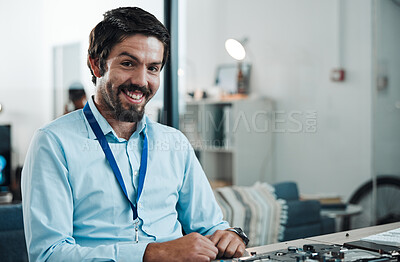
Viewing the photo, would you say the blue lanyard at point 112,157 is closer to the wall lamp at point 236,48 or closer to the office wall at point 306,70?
the office wall at point 306,70

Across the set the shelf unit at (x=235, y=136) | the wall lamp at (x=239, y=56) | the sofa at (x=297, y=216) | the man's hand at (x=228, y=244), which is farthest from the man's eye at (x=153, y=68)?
the wall lamp at (x=239, y=56)

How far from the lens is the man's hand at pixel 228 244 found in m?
1.33

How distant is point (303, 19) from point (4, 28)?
272cm

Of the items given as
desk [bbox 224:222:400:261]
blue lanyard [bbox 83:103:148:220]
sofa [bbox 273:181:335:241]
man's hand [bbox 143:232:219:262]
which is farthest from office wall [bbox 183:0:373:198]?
man's hand [bbox 143:232:219:262]

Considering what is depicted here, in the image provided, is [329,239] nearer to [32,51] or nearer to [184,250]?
[184,250]

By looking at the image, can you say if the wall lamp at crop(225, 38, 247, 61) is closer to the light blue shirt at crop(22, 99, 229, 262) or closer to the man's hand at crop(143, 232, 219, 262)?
the light blue shirt at crop(22, 99, 229, 262)

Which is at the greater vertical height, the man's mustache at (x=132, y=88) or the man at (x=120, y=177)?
the man's mustache at (x=132, y=88)

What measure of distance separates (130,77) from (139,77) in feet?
0.10

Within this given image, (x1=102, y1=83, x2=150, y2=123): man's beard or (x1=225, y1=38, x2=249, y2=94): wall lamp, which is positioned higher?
(x1=225, y1=38, x2=249, y2=94): wall lamp

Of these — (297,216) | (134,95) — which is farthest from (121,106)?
(297,216)

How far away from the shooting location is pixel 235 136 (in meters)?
4.86

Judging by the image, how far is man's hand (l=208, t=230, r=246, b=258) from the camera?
4.36ft

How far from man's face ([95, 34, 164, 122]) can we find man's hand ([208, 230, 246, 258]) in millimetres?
488

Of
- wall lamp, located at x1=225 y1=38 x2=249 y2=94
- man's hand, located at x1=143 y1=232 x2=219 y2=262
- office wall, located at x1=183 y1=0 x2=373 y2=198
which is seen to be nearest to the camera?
man's hand, located at x1=143 y1=232 x2=219 y2=262
